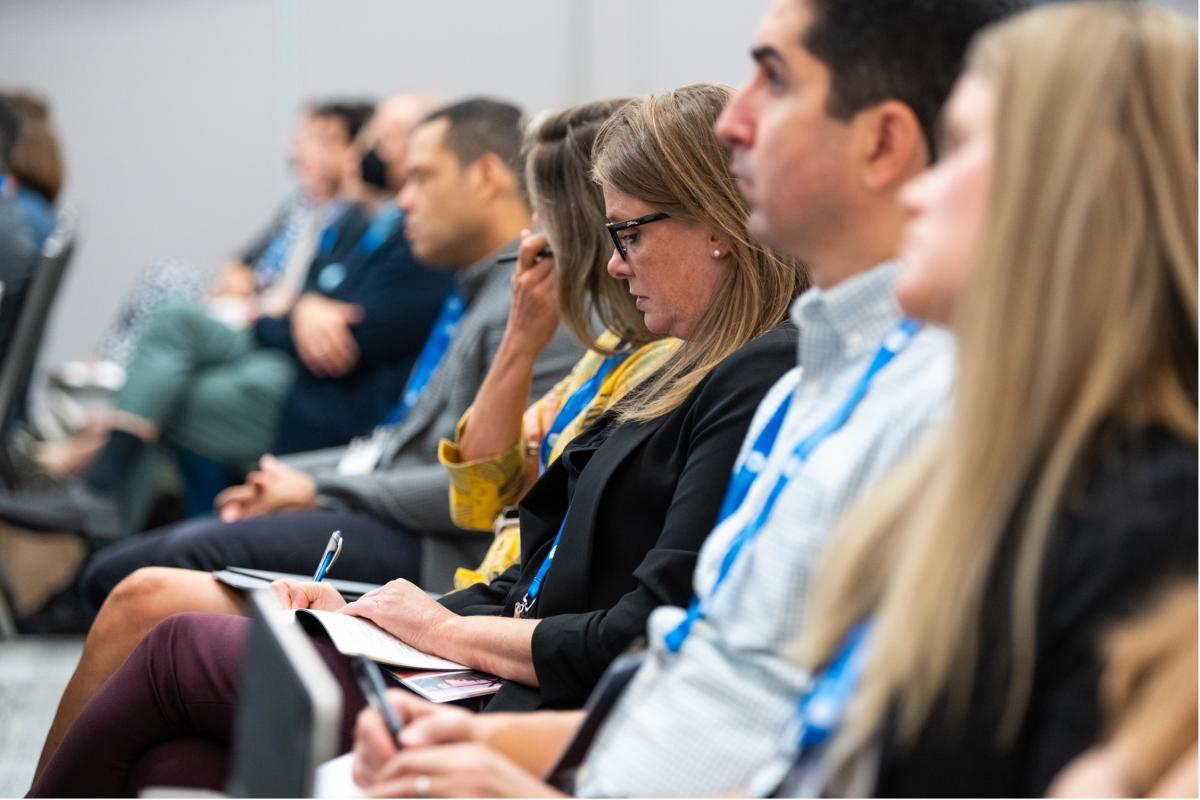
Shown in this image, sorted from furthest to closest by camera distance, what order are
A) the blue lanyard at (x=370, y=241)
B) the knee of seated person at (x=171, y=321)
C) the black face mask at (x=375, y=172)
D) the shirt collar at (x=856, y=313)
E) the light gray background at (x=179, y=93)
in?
the light gray background at (x=179, y=93) < the black face mask at (x=375, y=172) < the knee of seated person at (x=171, y=321) < the blue lanyard at (x=370, y=241) < the shirt collar at (x=856, y=313)

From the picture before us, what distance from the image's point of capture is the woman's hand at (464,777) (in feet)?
4.02

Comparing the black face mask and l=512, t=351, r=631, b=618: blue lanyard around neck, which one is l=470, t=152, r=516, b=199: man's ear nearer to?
l=512, t=351, r=631, b=618: blue lanyard around neck

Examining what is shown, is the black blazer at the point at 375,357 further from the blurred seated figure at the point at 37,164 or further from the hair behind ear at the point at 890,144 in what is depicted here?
the hair behind ear at the point at 890,144

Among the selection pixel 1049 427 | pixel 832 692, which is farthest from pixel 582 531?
pixel 1049 427

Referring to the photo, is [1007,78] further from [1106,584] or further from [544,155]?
[544,155]

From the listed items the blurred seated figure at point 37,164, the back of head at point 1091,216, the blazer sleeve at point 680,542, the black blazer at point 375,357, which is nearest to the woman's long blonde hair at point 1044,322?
the back of head at point 1091,216

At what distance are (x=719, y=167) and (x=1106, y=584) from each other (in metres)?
1.02

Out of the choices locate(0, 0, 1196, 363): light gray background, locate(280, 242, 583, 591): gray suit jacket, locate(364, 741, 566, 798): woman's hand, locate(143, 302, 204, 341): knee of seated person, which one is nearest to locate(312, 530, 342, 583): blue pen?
locate(280, 242, 583, 591): gray suit jacket

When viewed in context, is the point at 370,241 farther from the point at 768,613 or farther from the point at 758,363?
the point at 768,613

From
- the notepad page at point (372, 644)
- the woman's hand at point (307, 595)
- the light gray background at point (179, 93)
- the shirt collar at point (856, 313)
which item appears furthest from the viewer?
the light gray background at point (179, 93)

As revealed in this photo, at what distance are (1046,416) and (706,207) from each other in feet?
3.00

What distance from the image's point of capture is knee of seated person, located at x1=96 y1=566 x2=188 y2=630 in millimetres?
2207

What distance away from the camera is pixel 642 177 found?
6.23 ft

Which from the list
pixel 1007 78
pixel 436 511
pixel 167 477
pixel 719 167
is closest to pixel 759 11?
pixel 167 477
